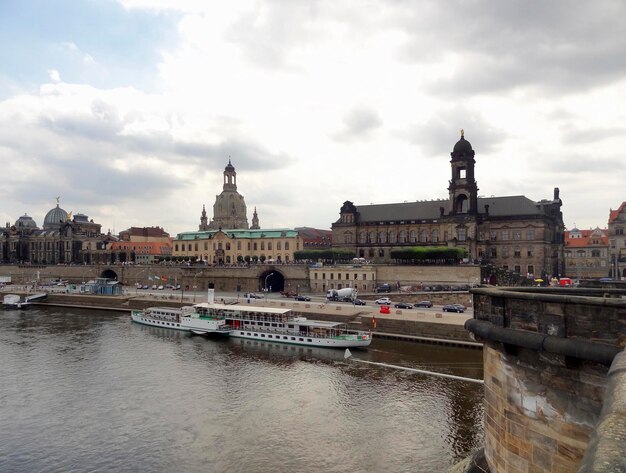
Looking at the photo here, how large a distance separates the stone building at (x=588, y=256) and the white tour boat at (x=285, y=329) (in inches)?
2423

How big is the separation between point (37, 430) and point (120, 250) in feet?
364

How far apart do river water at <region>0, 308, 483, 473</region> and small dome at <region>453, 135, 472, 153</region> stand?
1818 inches

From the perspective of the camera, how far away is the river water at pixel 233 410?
20859 millimetres

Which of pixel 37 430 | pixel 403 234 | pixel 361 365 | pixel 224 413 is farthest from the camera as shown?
pixel 403 234

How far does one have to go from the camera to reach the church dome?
154 m

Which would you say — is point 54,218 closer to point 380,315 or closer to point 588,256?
point 380,315

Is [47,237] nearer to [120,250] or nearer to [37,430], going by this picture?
[120,250]

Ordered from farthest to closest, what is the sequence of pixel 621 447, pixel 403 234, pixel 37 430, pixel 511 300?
pixel 403 234
pixel 37 430
pixel 511 300
pixel 621 447

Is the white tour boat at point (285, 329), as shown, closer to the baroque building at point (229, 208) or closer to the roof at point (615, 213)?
the roof at point (615, 213)

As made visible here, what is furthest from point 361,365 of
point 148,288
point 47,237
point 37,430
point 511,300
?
point 47,237

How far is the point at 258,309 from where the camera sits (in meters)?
49.7

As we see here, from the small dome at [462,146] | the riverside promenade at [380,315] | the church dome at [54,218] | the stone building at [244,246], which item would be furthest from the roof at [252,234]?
the church dome at [54,218]

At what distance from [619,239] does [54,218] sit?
508 ft

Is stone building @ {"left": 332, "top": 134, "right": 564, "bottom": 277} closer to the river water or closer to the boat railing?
the boat railing
